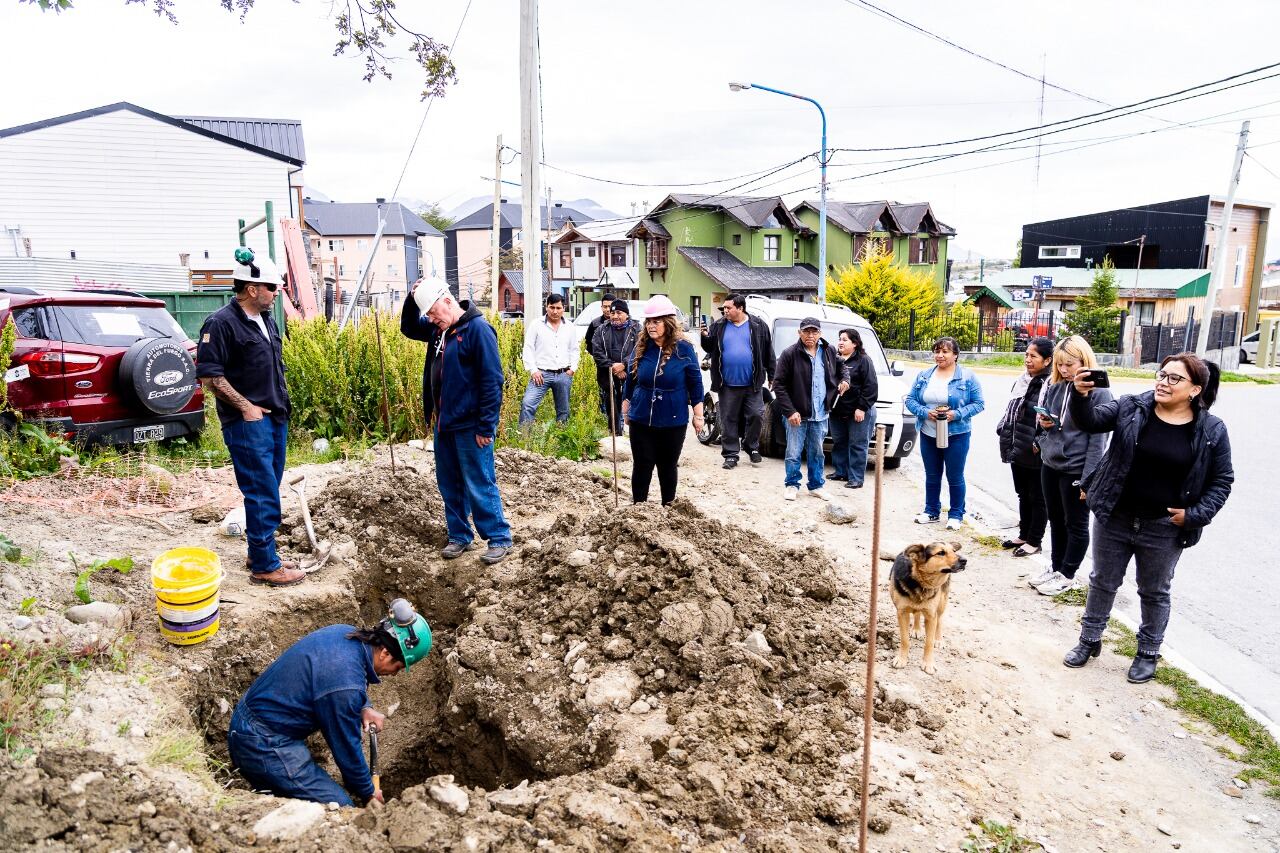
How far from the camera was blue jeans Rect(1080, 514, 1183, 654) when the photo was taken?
15.3ft

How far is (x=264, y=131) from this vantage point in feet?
97.9

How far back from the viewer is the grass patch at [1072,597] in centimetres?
588

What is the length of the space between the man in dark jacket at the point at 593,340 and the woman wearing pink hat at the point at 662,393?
345 centimetres

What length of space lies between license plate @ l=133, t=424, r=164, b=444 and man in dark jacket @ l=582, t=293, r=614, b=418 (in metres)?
4.82

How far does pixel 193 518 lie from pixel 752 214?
40856mm

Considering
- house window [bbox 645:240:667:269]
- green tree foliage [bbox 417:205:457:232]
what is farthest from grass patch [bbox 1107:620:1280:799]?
green tree foliage [bbox 417:205:457:232]

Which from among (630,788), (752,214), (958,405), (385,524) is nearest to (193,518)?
(385,524)

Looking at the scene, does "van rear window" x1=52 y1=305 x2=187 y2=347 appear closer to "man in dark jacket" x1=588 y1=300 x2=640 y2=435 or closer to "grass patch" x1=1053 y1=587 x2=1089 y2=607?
"man in dark jacket" x1=588 y1=300 x2=640 y2=435

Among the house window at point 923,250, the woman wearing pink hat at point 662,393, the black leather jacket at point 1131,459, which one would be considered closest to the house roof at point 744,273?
the house window at point 923,250

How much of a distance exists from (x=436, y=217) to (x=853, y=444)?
91.7 m

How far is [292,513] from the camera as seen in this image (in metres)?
6.79

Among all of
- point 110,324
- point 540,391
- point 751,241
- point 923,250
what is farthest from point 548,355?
point 923,250

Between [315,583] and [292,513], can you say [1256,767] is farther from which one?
[292,513]

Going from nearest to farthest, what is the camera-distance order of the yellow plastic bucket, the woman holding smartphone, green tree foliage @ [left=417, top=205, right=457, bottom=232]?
Result: the yellow plastic bucket, the woman holding smartphone, green tree foliage @ [left=417, top=205, right=457, bottom=232]
